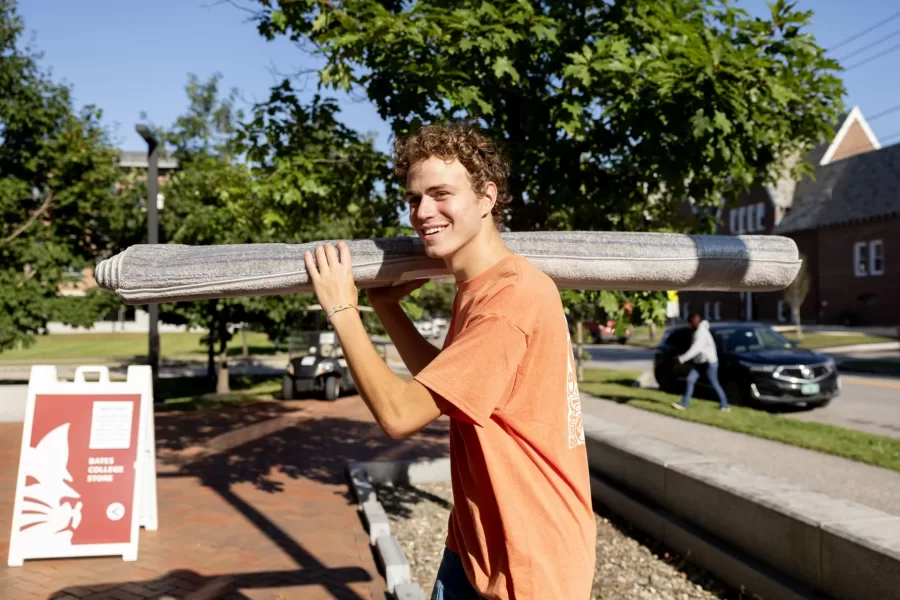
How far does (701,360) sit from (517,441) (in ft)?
41.7

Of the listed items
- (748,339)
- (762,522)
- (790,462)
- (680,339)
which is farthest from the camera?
(680,339)

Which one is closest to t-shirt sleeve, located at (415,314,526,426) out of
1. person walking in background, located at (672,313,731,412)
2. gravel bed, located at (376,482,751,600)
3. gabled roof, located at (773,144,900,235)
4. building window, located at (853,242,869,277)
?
gravel bed, located at (376,482,751,600)

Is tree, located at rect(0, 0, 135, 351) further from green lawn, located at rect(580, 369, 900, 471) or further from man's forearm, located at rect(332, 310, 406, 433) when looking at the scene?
man's forearm, located at rect(332, 310, 406, 433)

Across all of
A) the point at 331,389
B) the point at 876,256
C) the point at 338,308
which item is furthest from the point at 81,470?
the point at 876,256

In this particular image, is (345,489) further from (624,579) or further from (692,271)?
(692,271)

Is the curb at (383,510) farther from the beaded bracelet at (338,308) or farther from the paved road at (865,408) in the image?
the paved road at (865,408)

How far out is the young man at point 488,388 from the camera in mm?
1889

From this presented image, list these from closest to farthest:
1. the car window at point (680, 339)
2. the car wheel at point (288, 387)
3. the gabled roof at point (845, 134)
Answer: the car wheel at point (288, 387) → the car window at point (680, 339) → the gabled roof at point (845, 134)

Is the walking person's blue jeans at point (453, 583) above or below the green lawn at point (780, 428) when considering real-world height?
above

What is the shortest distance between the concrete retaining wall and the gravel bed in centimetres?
12

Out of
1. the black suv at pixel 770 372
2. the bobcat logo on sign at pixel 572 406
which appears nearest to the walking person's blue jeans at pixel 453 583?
the bobcat logo on sign at pixel 572 406

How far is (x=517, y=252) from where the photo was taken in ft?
7.55

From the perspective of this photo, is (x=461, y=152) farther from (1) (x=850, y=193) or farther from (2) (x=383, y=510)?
(1) (x=850, y=193)

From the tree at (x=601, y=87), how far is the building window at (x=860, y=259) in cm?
4284
